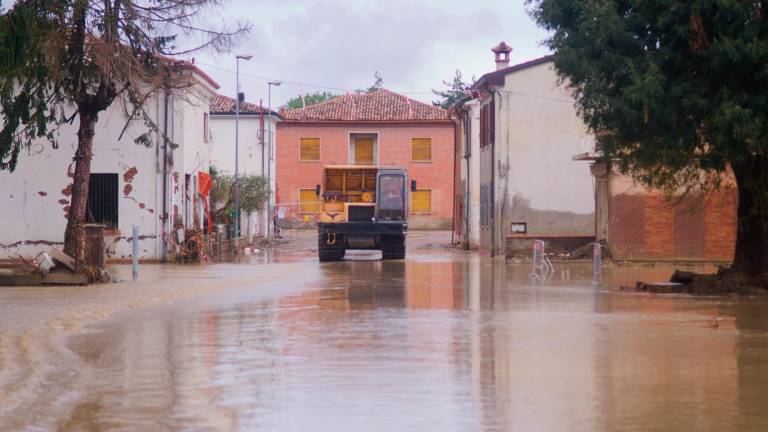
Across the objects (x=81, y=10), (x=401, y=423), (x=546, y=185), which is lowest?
(x=401, y=423)

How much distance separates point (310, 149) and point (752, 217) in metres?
54.6

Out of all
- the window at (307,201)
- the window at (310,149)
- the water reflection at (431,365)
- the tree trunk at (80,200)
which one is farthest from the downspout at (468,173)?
the water reflection at (431,365)

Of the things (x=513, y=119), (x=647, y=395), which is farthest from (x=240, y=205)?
(x=647, y=395)

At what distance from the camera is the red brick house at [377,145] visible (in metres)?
75.9

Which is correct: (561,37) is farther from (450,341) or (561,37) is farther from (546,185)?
(546,185)

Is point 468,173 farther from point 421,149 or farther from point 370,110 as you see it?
point 370,110

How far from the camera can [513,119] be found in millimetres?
42406

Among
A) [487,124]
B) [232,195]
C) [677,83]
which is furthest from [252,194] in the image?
[677,83]

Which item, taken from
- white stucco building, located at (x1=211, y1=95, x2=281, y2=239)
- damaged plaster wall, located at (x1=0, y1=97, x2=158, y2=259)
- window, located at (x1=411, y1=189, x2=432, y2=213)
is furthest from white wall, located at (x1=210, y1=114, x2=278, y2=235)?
damaged plaster wall, located at (x1=0, y1=97, x2=158, y2=259)

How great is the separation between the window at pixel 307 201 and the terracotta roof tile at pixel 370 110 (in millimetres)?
5026

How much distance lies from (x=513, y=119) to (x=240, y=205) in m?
14.8

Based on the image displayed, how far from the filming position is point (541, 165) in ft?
139

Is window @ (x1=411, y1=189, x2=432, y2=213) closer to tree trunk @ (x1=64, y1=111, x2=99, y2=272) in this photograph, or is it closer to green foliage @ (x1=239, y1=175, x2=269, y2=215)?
green foliage @ (x1=239, y1=175, x2=269, y2=215)

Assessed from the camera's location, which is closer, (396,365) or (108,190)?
(396,365)
